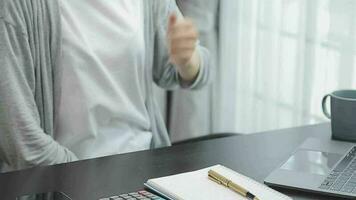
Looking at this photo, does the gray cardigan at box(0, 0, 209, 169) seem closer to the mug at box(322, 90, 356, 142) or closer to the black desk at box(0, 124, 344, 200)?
the black desk at box(0, 124, 344, 200)

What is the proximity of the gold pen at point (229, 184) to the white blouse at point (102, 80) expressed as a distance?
20.3 inches

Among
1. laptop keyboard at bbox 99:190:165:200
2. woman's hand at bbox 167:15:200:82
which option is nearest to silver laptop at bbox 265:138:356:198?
laptop keyboard at bbox 99:190:165:200

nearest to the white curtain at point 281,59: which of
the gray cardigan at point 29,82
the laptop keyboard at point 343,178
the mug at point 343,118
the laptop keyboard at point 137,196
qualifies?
the mug at point 343,118

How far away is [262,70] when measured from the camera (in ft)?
7.15

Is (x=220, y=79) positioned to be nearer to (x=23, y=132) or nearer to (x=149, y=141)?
(x=149, y=141)

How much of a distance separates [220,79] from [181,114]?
0.75 feet

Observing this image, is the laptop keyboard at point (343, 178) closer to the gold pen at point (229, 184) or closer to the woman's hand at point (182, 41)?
the gold pen at point (229, 184)

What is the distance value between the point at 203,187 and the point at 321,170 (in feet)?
0.78

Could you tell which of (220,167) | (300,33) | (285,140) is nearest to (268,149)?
(285,140)

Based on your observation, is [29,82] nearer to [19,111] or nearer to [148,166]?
[19,111]

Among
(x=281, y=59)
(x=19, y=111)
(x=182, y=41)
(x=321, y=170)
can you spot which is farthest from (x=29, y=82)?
(x=281, y=59)

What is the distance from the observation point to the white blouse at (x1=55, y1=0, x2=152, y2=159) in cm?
149

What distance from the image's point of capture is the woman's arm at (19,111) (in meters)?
1.38

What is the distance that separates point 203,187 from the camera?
1.02m
